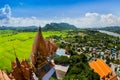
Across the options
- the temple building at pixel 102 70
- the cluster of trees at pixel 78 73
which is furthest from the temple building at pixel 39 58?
the temple building at pixel 102 70

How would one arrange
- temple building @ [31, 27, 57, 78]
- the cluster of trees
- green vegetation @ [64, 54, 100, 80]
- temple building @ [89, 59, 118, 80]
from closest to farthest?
temple building @ [31, 27, 57, 78]
green vegetation @ [64, 54, 100, 80]
the cluster of trees
temple building @ [89, 59, 118, 80]

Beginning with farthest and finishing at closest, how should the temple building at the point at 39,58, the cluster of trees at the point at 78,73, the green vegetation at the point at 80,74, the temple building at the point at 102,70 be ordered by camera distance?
the temple building at the point at 102,70 < the cluster of trees at the point at 78,73 < the green vegetation at the point at 80,74 < the temple building at the point at 39,58

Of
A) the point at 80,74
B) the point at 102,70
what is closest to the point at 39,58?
the point at 80,74

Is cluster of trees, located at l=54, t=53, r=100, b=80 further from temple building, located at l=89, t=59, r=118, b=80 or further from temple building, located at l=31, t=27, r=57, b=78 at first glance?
temple building, located at l=89, t=59, r=118, b=80

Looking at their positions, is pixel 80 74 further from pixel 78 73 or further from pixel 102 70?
pixel 102 70

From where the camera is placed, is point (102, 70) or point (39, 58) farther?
point (102, 70)

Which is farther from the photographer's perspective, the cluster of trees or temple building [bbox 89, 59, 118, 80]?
temple building [bbox 89, 59, 118, 80]

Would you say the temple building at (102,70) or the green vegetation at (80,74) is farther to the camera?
the temple building at (102,70)

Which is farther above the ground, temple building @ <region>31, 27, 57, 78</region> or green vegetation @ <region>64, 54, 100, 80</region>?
temple building @ <region>31, 27, 57, 78</region>

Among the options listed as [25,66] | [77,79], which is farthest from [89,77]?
[25,66]

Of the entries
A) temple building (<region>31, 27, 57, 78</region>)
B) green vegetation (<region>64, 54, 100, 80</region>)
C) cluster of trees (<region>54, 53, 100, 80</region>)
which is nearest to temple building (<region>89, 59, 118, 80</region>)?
cluster of trees (<region>54, 53, 100, 80</region>)

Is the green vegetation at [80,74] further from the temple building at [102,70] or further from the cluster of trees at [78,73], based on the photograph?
the temple building at [102,70]

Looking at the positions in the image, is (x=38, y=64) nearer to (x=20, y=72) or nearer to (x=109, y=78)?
(x=20, y=72)
